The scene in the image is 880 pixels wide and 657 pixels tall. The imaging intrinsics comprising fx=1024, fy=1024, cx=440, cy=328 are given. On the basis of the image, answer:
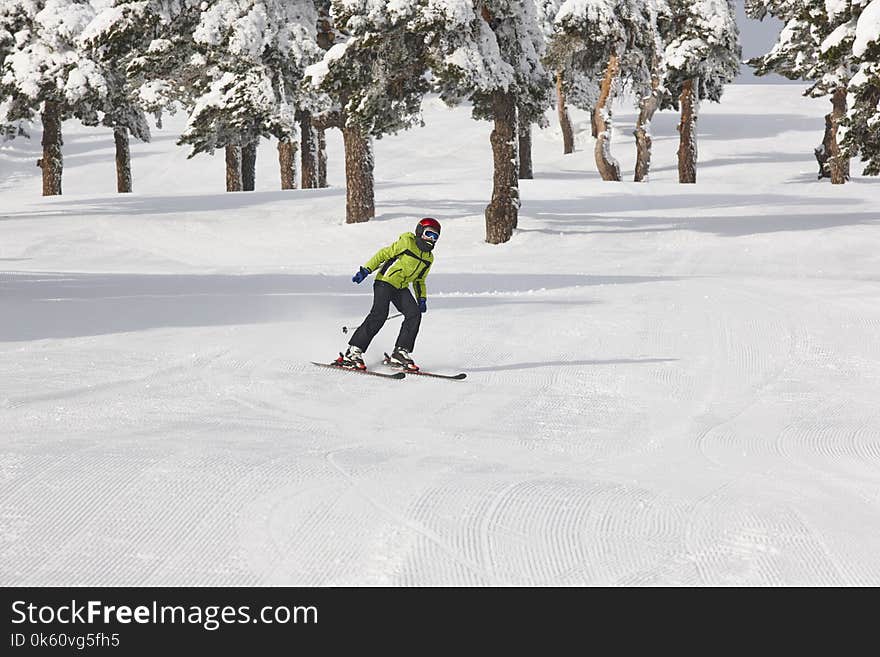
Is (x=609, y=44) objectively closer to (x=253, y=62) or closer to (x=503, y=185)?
(x=503, y=185)

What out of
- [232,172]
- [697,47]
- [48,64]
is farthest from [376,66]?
[232,172]

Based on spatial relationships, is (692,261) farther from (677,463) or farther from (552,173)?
(552,173)

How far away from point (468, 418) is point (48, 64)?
28.1m

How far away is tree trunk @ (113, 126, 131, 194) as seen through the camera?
1484 inches

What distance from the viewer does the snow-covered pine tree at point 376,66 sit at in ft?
71.6

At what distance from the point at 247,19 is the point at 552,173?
841 inches

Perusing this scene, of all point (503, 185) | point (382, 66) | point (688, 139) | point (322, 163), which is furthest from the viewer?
point (322, 163)

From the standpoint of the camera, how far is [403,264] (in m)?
10.9

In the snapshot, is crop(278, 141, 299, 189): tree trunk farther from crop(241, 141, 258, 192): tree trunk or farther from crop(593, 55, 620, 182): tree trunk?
crop(593, 55, 620, 182): tree trunk

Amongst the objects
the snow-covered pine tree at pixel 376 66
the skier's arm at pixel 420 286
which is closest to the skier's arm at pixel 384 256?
the skier's arm at pixel 420 286

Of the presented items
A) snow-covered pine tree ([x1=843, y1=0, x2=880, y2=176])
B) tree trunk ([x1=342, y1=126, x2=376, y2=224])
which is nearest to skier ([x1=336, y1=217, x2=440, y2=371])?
snow-covered pine tree ([x1=843, y1=0, x2=880, y2=176])
